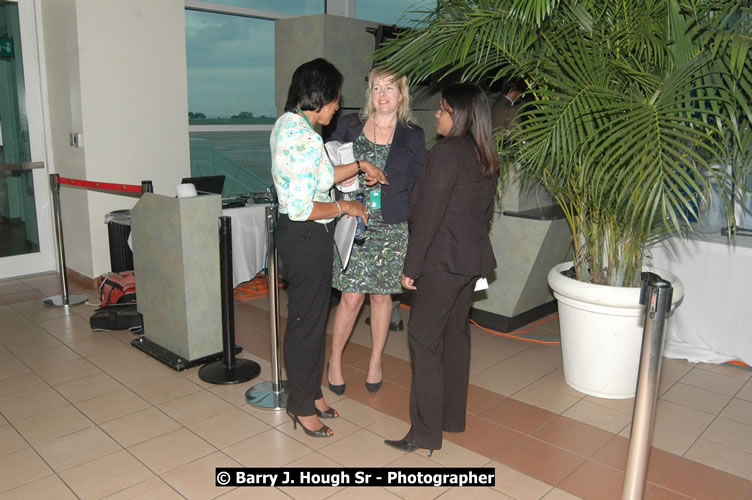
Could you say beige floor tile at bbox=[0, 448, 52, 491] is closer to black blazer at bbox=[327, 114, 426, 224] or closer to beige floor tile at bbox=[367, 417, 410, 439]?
beige floor tile at bbox=[367, 417, 410, 439]

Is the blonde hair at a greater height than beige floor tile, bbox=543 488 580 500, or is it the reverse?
the blonde hair

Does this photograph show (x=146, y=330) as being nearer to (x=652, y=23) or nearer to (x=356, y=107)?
(x=356, y=107)

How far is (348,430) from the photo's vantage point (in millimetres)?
2883

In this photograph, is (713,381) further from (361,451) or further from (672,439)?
(361,451)

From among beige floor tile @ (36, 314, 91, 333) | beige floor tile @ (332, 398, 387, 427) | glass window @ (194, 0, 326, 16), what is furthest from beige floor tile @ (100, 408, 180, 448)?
glass window @ (194, 0, 326, 16)

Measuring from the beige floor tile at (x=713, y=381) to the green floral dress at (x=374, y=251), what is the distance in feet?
6.21

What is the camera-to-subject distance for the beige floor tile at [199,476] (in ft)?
7.88

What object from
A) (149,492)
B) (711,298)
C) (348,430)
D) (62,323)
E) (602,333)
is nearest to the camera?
(149,492)

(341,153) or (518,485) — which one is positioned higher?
(341,153)

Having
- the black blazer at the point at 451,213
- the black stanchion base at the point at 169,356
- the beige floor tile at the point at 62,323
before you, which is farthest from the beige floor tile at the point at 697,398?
the beige floor tile at the point at 62,323

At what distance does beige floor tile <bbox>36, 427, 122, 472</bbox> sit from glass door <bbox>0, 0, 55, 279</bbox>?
3.30 meters

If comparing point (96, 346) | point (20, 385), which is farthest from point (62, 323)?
point (20, 385)

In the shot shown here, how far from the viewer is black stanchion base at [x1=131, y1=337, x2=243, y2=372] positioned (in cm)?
355

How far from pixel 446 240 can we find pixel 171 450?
1.51 m
